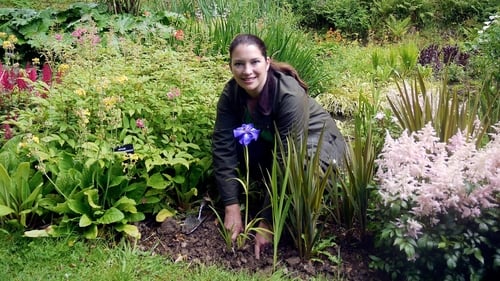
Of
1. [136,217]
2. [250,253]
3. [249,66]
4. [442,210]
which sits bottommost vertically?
[250,253]

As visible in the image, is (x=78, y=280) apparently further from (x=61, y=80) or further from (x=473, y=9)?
(x=473, y=9)

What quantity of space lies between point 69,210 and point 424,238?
1.93m

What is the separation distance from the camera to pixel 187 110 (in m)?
3.46

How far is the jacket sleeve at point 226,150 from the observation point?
3.37 metres

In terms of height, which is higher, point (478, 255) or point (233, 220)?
point (478, 255)

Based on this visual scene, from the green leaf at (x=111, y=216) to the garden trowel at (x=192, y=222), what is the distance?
0.42 m

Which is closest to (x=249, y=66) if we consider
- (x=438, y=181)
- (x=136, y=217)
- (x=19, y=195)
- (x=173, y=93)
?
(x=173, y=93)

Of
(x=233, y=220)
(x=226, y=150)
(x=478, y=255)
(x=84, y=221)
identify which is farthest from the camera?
(x=226, y=150)

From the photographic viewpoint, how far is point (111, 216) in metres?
3.13

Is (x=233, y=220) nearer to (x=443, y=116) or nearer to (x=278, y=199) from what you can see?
(x=278, y=199)

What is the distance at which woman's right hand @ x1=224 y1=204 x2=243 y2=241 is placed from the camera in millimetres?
3233

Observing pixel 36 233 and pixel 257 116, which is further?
pixel 257 116

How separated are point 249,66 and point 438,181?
1.24 m

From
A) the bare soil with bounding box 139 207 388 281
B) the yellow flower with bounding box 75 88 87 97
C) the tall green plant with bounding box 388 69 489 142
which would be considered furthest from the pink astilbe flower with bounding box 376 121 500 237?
the yellow flower with bounding box 75 88 87 97
